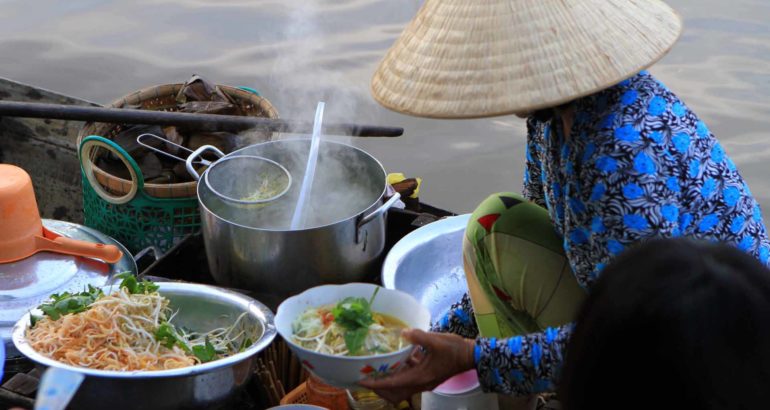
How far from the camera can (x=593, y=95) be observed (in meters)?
2.05

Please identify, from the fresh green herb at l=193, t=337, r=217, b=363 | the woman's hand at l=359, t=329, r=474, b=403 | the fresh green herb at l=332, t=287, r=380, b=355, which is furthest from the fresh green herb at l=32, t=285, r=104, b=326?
the woman's hand at l=359, t=329, r=474, b=403

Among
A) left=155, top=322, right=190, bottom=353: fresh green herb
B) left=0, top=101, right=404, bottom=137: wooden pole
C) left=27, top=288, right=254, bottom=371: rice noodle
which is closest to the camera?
left=27, top=288, right=254, bottom=371: rice noodle

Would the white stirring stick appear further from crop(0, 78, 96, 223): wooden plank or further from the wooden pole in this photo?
crop(0, 78, 96, 223): wooden plank

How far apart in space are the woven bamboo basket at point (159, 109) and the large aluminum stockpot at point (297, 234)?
10.6 inches

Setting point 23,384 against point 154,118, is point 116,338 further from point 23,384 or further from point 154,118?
point 154,118

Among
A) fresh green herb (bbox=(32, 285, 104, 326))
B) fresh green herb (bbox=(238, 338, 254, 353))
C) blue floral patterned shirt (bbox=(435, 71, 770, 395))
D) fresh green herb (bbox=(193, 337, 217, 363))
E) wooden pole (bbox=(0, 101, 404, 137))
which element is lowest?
fresh green herb (bbox=(238, 338, 254, 353))

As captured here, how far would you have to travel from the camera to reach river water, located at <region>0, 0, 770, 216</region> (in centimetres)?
526

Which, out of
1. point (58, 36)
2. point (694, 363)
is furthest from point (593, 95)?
point (58, 36)

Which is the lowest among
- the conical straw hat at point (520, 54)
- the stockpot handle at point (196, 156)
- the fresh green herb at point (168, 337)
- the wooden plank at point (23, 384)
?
the wooden plank at point (23, 384)

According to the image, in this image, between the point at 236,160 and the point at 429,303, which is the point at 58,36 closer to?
the point at 236,160

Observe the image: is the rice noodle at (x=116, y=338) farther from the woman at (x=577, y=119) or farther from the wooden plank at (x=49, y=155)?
the wooden plank at (x=49, y=155)

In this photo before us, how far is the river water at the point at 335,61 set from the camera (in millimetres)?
5258

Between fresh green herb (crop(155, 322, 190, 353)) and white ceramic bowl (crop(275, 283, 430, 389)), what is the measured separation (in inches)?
18.6

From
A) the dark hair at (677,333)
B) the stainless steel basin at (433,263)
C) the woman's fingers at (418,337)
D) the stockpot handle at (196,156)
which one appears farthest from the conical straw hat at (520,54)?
the stockpot handle at (196,156)
